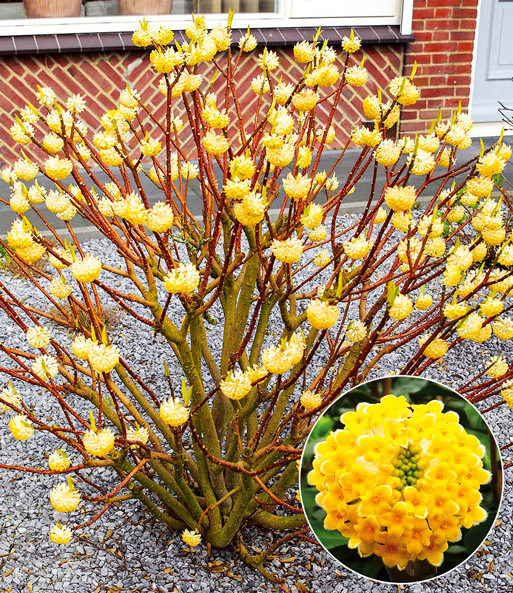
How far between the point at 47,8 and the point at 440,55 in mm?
3697

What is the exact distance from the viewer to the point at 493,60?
6.95 metres

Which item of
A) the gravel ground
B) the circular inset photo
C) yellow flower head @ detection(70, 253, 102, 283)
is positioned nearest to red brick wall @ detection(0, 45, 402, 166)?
the gravel ground

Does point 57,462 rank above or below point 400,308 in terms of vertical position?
below

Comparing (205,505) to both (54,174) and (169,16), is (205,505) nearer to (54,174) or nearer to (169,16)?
(54,174)

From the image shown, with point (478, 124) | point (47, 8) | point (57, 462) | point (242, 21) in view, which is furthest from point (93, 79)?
point (57, 462)

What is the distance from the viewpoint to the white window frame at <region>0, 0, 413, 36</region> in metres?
5.45

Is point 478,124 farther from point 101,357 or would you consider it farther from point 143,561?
point 101,357

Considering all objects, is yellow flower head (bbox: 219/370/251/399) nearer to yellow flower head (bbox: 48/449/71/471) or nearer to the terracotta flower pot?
yellow flower head (bbox: 48/449/71/471)

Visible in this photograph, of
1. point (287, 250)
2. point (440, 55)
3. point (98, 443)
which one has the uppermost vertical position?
point (440, 55)

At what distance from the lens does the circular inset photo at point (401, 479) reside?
113cm

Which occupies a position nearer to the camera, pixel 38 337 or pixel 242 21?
pixel 38 337

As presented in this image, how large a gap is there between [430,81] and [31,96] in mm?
3794

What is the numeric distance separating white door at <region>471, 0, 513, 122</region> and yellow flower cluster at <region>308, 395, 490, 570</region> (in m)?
6.44

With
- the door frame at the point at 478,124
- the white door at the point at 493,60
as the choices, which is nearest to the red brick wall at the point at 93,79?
the door frame at the point at 478,124
